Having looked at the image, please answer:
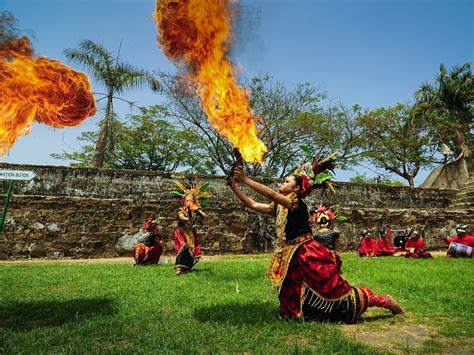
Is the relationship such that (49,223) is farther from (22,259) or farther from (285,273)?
(285,273)

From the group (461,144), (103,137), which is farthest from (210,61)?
(461,144)

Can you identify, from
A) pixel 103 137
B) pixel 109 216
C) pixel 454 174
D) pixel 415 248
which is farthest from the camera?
pixel 454 174

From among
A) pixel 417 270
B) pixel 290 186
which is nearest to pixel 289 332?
pixel 290 186

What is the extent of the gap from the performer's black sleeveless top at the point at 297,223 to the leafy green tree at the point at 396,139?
2585 centimetres

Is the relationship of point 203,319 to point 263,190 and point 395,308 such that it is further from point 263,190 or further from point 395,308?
point 395,308

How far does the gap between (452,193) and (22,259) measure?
20333mm

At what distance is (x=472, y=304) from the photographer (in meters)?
4.41

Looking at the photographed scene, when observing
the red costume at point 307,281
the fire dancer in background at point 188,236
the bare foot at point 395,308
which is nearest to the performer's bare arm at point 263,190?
the red costume at point 307,281

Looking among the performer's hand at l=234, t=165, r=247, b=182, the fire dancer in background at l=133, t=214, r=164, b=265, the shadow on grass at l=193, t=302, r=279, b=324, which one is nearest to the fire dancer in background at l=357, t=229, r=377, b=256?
the fire dancer in background at l=133, t=214, r=164, b=265

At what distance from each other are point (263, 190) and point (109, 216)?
378 inches

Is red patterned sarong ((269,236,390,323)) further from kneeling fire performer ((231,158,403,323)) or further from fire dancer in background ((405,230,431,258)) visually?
fire dancer in background ((405,230,431,258))

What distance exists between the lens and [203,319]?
3.70 metres

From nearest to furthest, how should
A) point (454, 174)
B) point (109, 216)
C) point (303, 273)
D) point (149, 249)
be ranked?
point (303, 273) → point (149, 249) → point (109, 216) → point (454, 174)

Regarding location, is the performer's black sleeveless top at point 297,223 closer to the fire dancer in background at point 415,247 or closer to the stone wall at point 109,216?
the stone wall at point 109,216
